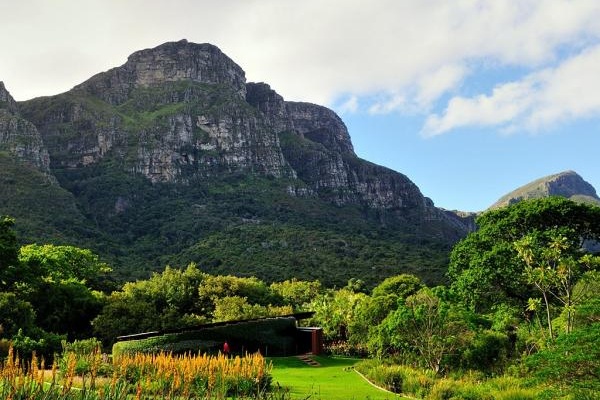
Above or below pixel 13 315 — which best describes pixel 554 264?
above

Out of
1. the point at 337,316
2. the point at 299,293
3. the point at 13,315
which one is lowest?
the point at 337,316

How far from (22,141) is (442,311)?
438 feet

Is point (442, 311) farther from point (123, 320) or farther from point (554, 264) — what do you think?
point (123, 320)

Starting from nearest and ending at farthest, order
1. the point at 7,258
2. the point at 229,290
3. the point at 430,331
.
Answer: the point at 430,331, the point at 7,258, the point at 229,290

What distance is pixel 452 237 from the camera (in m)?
184

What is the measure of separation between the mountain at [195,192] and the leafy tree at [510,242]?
4106 cm

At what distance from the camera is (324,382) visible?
21.3 metres

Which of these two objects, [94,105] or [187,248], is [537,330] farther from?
[94,105]

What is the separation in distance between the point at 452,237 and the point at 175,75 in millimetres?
121921

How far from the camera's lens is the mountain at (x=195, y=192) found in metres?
95.1

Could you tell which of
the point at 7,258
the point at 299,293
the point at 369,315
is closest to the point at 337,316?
the point at 369,315

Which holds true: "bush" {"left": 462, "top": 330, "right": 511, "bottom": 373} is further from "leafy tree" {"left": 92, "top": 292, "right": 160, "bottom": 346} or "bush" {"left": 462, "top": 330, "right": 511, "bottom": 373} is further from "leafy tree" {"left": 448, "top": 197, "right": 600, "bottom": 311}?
"leafy tree" {"left": 92, "top": 292, "right": 160, "bottom": 346}

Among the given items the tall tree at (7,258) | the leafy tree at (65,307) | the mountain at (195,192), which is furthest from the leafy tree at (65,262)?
the mountain at (195,192)

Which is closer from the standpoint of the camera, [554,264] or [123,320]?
[554,264]
